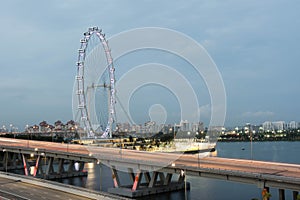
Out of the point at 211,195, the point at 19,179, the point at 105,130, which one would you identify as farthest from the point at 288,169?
the point at 105,130

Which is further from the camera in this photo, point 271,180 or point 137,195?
point 137,195

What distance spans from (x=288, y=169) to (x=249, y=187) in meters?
14.5

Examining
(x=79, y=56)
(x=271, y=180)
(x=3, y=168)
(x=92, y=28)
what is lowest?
(x=3, y=168)

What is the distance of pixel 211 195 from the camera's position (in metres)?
39.6

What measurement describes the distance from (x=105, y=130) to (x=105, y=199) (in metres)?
45.6

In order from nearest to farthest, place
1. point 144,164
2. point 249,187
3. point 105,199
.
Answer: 1. point 105,199
2. point 144,164
3. point 249,187

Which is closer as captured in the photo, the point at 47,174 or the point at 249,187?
the point at 249,187

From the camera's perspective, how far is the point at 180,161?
3962 centimetres

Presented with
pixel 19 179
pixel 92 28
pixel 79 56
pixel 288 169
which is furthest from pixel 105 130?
pixel 288 169

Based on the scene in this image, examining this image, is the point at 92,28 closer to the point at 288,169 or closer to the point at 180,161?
the point at 180,161

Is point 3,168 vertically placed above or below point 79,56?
below

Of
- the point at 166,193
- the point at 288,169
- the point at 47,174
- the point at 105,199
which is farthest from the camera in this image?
the point at 47,174

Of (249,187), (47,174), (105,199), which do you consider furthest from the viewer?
(47,174)

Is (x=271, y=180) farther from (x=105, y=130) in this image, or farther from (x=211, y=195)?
(x=105, y=130)
